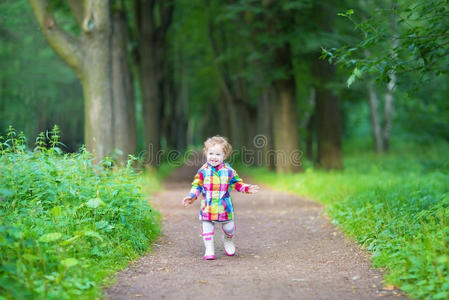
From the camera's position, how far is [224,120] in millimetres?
29062

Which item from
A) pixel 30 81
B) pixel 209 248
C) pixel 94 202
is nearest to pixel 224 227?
pixel 209 248

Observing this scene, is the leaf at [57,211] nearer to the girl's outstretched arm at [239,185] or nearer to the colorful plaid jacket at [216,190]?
the colorful plaid jacket at [216,190]

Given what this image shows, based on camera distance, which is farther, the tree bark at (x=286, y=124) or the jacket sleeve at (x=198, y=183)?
the tree bark at (x=286, y=124)

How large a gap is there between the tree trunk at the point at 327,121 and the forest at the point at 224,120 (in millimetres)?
47

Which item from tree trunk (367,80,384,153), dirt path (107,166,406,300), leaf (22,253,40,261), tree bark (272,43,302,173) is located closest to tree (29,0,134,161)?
dirt path (107,166,406,300)

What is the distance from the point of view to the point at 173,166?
27828mm

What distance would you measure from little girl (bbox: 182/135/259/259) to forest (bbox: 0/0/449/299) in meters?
0.90

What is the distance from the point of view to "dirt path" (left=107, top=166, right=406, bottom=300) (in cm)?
429

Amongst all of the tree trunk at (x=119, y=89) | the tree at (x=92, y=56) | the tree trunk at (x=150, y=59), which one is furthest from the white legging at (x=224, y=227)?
the tree trunk at (x=150, y=59)

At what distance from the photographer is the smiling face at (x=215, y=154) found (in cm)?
579

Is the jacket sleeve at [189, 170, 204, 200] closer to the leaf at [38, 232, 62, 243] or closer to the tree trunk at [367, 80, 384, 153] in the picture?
the leaf at [38, 232, 62, 243]

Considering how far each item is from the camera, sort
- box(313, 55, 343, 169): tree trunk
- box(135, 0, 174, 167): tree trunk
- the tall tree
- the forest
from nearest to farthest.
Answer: the forest < the tall tree < box(313, 55, 343, 169): tree trunk < box(135, 0, 174, 167): tree trunk

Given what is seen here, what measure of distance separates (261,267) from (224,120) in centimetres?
2399

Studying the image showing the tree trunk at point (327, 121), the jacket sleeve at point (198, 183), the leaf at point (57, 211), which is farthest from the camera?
the tree trunk at point (327, 121)
